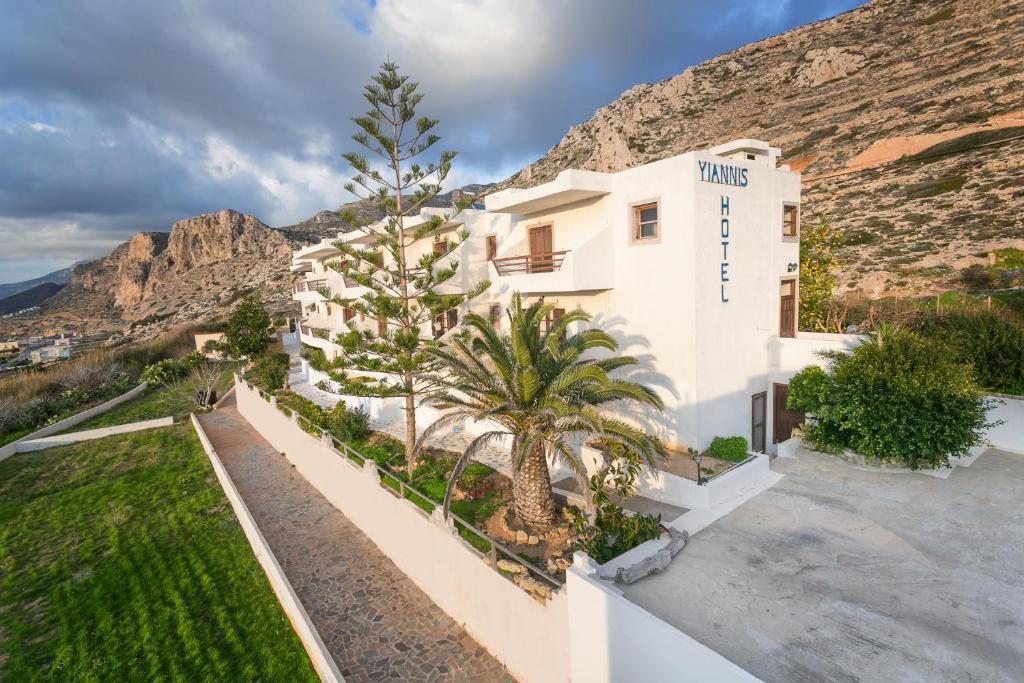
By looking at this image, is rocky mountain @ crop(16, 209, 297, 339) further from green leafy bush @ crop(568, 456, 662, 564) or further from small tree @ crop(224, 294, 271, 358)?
green leafy bush @ crop(568, 456, 662, 564)

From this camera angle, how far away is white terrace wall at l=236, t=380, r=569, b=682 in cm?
736

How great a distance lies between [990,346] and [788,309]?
4317 millimetres

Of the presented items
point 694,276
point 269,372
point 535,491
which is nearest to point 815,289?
point 694,276

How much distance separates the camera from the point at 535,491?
9.25 meters

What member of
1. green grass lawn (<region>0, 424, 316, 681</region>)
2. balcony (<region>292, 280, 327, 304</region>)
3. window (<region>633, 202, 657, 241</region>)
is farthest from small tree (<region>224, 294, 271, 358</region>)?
window (<region>633, 202, 657, 241</region>)

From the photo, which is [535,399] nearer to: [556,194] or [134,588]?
[556,194]

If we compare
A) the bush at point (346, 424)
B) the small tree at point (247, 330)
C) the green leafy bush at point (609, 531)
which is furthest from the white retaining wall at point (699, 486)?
the small tree at point (247, 330)

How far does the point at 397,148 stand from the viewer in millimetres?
13109

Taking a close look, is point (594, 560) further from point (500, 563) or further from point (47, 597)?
point (47, 597)

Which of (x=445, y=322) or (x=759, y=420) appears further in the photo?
(x=445, y=322)

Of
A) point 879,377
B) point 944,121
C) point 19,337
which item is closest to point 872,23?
point 944,121

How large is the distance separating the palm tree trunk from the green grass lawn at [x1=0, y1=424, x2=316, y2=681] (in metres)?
4.95

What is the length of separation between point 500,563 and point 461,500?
2.92 meters

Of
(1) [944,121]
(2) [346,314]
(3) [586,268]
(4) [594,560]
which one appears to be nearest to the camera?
(4) [594,560]
